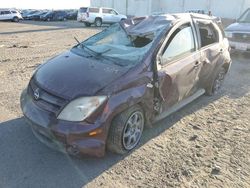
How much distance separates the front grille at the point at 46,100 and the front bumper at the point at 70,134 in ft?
0.19

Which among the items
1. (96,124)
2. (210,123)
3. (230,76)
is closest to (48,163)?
(96,124)

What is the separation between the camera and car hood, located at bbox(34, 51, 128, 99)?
3.38m

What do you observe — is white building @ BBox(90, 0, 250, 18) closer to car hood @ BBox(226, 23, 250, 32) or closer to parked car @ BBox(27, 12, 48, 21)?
parked car @ BBox(27, 12, 48, 21)

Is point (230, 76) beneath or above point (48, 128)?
beneath

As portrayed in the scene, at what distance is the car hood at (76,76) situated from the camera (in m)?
3.38

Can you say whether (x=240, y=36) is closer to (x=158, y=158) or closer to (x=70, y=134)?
(x=158, y=158)

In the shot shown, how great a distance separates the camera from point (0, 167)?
11.1 ft

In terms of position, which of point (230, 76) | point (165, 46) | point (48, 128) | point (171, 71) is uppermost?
point (165, 46)

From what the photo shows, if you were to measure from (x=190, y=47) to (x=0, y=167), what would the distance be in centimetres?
330

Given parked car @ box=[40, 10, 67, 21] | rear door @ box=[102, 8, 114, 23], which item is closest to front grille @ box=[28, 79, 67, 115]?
rear door @ box=[102, 8, 114, 23]

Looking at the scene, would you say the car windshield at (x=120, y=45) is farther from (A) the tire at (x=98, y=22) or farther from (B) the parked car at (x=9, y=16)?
(B) the parked car at (x=9, y=16)

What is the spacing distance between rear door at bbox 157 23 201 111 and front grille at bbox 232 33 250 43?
5572 mm

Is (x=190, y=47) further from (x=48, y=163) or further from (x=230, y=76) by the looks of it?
(x=230, y=76)

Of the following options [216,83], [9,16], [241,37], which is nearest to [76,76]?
[216,83]
